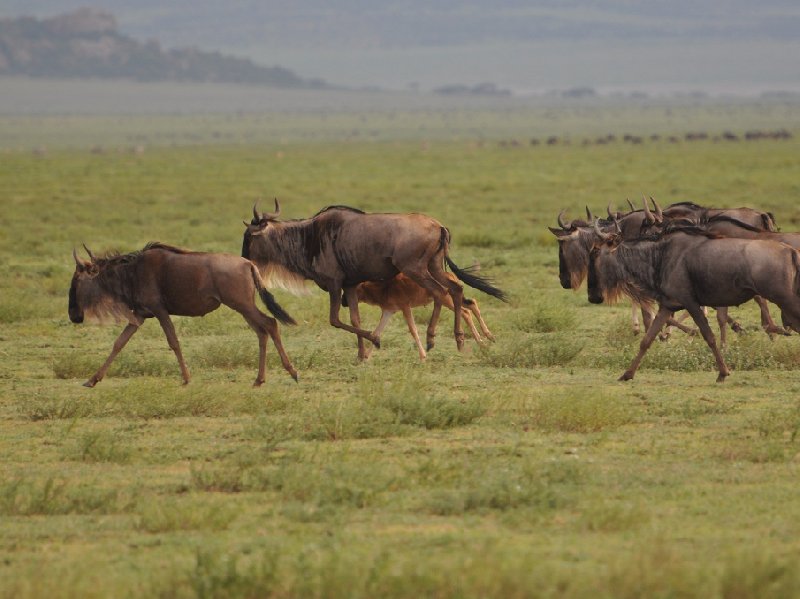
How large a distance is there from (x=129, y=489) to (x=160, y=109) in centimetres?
16287

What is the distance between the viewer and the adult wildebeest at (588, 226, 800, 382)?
33.8ft

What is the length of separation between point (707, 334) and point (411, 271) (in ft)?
8.85

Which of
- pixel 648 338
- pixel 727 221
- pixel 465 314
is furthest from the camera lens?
pixel 465 314

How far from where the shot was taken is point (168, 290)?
36.5 ft

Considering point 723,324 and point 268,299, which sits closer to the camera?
point 268,299

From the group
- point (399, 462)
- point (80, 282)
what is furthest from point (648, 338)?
point (80, 282)

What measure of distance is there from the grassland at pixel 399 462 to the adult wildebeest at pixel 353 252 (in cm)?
60

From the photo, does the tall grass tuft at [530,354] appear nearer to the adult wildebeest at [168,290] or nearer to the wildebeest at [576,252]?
the wildebeest at [576,252]

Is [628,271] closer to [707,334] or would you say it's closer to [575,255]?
[707,334]

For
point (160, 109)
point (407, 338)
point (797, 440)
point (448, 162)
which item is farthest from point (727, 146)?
point (160, 109)

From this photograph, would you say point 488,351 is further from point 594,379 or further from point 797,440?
point 797,440

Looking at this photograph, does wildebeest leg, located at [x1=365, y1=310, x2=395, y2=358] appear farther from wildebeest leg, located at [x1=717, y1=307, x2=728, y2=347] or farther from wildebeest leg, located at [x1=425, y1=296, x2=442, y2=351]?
wildebeest leg, located at [x1=717, y1=307, x2=728, y2=347]

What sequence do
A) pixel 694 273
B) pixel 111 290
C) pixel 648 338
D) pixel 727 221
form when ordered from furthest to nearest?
pixel 727 221, pixel 111 290, pixel 648 338, pixel 694 273

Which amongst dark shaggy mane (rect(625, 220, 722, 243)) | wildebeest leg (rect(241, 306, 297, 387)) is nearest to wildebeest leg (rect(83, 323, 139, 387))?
wildebeest leg (rect(241, 306, 297, 387))
